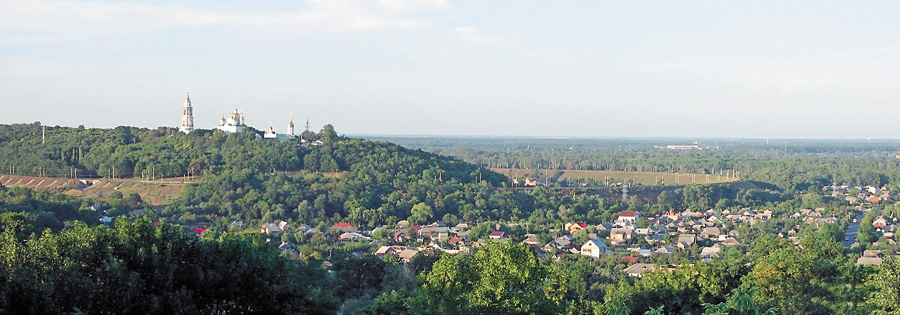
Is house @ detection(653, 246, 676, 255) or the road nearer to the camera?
house @ detection(653, 246, 676, 255)

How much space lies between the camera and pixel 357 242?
3581cm

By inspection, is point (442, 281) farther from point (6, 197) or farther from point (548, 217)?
Answer: point (548, 217)

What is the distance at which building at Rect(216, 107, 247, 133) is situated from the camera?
Answer: 204 feet

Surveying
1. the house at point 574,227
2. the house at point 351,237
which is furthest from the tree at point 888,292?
the house at point 574,227

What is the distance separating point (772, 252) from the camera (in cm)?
1730

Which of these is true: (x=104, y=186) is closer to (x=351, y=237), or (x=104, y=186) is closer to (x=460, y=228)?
(x=351, y=237)

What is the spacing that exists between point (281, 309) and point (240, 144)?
48.4 metres

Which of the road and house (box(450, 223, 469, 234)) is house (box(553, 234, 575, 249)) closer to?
house (box(450, 223, 469, 234))

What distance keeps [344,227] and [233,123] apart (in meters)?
24.8

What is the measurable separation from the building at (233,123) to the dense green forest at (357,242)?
5.31ft

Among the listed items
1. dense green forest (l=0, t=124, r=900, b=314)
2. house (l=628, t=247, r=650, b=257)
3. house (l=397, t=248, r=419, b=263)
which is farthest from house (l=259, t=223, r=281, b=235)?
house (l=628, t=247, r=650, b=257)

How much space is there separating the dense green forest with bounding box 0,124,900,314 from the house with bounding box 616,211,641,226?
171 cm

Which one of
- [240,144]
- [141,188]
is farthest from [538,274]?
[240,144]

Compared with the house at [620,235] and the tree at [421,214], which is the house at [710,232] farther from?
the tree at [421,214]
